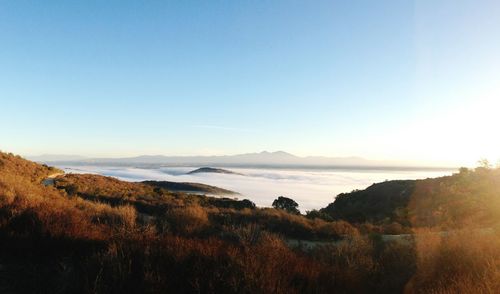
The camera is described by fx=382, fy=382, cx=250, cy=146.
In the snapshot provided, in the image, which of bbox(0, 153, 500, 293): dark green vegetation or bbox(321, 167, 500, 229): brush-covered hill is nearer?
bbox(0, 153, 500, 293): dark green vegetation

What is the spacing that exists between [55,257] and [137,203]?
17.0 meters

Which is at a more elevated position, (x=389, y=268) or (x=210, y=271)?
(x=210, y=271)

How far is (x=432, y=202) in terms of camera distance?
27625 millimetres

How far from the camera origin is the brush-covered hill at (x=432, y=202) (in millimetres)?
19156

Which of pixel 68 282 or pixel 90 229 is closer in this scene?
pixel 68 282

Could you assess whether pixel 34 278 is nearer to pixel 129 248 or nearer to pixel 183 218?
pixel 129 248

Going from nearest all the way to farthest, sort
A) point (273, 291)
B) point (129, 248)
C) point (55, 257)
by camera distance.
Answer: point (273, 291) → point (129, 248) → point (55, 257)

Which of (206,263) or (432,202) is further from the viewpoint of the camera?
(432,202)

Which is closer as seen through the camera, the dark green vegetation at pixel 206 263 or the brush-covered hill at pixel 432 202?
the dark green vegetation at pixel 206 263

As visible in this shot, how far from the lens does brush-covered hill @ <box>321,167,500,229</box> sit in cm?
1916

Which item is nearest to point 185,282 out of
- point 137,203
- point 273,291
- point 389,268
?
point 273,291

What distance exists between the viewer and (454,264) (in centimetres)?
693

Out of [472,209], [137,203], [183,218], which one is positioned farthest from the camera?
[137,203]

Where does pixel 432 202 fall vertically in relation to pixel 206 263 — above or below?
below
